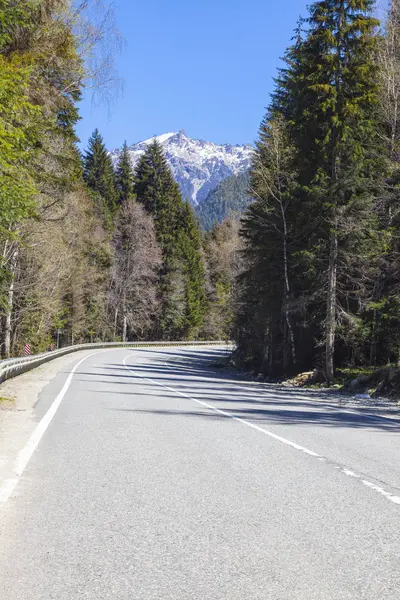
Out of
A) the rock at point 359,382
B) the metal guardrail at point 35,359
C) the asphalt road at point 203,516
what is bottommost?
the rock at point 359,382

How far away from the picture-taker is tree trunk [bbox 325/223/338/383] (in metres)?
22.9

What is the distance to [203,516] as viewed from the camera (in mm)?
4977

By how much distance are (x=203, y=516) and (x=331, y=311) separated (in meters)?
19.0

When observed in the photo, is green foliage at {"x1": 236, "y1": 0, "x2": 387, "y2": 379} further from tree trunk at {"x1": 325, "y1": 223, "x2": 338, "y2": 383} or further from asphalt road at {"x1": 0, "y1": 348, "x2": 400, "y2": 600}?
asphalt road at {"x1": 0, "y1": 348, "x2": 400, "y2": 600}

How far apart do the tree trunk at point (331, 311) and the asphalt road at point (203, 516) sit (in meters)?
13.0

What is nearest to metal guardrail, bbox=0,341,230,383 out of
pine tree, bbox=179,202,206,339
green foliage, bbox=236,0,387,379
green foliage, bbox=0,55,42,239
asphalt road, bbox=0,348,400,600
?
green foliage, bbox=0,55,42,239

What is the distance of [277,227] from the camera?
30.9 metres

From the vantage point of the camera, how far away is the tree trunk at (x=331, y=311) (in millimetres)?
22938

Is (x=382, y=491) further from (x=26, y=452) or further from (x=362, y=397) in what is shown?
(x=362, y=397)

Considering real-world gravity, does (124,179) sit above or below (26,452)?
above

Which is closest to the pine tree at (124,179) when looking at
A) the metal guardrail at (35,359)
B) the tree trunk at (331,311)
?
the metal guardrail at (35,359)

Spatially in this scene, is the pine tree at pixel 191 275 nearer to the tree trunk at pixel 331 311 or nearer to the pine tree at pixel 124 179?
the pine tree at pixel 124 179

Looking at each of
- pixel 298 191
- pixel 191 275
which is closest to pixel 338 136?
pixel 298 191

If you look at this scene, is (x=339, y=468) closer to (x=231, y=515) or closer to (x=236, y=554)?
(x=231, y=515)
